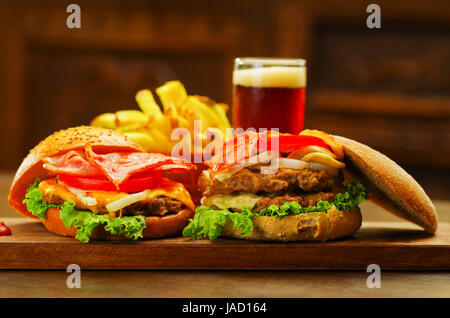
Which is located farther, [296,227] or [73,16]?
[73,16]

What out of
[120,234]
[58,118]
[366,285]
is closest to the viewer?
[366,285]

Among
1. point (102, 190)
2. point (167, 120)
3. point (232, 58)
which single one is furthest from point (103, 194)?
→ point (232, 58)

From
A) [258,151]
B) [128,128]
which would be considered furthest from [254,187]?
[128,128]

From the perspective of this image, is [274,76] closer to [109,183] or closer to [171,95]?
[171,95]

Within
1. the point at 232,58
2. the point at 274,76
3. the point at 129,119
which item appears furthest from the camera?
the point at 232,58

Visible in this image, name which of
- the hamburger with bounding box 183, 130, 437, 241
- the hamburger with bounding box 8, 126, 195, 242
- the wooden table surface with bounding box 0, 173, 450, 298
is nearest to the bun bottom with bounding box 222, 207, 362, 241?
the hamburger with bounding box 183, 130, 437, 241

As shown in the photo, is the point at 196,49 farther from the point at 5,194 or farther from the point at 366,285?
the point at 366,285

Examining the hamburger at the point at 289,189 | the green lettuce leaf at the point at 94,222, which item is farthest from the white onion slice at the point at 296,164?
Result: the green lettuce leaf at the point at 94,222
